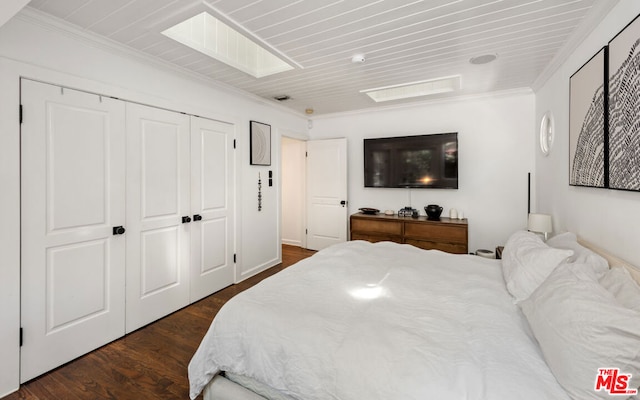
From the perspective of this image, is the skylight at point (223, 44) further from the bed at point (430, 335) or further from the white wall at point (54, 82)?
the bed at point (430, 335)

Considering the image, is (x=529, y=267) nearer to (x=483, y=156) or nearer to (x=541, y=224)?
(x=541, y=224)

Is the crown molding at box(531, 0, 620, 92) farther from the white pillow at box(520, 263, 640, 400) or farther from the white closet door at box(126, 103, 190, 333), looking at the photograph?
the white closet door at box(126, 103, 190, 333)

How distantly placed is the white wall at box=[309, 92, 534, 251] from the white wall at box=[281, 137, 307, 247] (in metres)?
1.69

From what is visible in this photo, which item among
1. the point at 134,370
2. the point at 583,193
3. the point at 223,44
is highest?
the point at 223,44

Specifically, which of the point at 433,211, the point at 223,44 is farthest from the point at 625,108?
the point at 223,44

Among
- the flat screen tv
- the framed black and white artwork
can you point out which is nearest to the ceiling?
the framed black and white artwork

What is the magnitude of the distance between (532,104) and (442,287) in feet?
10.8

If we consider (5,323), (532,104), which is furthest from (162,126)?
(532,104)

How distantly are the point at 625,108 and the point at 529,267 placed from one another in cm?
101

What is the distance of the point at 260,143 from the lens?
4.02 meters

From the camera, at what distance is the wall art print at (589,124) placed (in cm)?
180

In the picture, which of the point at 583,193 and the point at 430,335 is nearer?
the point at 430,335

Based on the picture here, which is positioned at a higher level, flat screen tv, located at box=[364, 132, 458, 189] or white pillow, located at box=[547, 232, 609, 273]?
flat screen tv, located at box=[364, 132, 458, 189]

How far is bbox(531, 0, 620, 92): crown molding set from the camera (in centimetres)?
184
